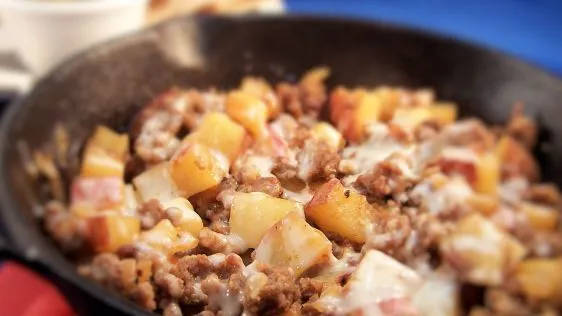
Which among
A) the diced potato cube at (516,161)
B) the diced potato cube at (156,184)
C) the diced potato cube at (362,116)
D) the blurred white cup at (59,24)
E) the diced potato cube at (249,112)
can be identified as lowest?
the blurred white cup at (59,24)

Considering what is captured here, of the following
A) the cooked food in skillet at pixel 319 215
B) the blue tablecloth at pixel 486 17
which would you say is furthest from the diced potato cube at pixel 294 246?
the blue tablecloth at pixel 486 17

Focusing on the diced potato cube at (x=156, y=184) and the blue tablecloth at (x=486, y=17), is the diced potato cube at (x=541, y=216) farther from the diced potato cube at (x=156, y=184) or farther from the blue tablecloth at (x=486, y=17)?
the blue tablecloth at (x=486, y=17)

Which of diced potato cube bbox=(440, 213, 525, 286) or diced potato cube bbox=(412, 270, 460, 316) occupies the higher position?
diced potato cube bbox=(440, 213, 525, 286)

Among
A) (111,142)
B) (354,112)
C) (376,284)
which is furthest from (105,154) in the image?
(376,284)

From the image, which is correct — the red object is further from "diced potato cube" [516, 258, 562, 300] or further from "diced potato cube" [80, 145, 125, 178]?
"diced potato cube" [516, 258, 562, 300]

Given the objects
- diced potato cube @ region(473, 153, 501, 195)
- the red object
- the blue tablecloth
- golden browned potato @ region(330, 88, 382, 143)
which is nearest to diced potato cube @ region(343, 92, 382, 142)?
golden browned potato @ region(330, 88, 382, 143)

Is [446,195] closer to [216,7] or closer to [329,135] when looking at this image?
[329,135]

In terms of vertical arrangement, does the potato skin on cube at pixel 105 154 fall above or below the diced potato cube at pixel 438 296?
below

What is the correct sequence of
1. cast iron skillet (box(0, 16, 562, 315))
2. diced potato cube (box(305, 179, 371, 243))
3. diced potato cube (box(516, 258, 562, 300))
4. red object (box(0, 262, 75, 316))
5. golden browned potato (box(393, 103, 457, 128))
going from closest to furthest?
1. diced potato cube (box(516, 258, 562, 300))
2. diced potato cube (box(305, 179, 371, 243))
3. golden browned potato (box(393, 103, 457, 128))
4. cast iron skillet (box(0, 16, 562, 315))
5. red object (box(0, 262, 75, 316))
